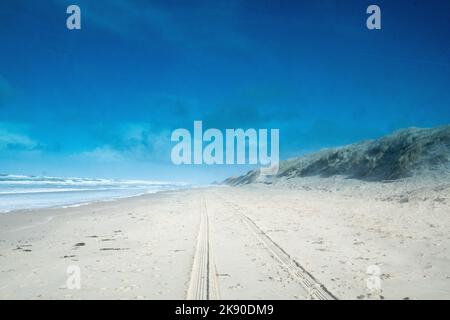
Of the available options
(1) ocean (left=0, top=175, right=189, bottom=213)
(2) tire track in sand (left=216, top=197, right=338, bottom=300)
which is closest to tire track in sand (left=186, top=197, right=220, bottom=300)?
(2) tire track in sand (left=216, top=197, right=338, bottom=300)

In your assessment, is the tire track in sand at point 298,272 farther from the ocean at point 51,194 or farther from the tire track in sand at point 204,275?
the ocean at point 51,194

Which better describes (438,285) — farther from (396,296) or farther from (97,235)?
(97,235)

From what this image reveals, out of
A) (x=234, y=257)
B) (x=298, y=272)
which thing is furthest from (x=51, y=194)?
(x=298, y=272)

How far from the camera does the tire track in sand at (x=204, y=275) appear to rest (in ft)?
20.5

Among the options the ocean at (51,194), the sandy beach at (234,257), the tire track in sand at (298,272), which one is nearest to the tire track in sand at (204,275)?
the sandy beach at (234,257)

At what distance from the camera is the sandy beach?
21.4 ft

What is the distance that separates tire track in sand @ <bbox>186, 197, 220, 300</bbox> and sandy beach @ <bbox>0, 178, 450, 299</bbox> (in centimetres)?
2

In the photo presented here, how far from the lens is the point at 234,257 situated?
9062 mm

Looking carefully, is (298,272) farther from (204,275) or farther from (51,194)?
(51,194)

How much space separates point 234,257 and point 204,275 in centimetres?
175
